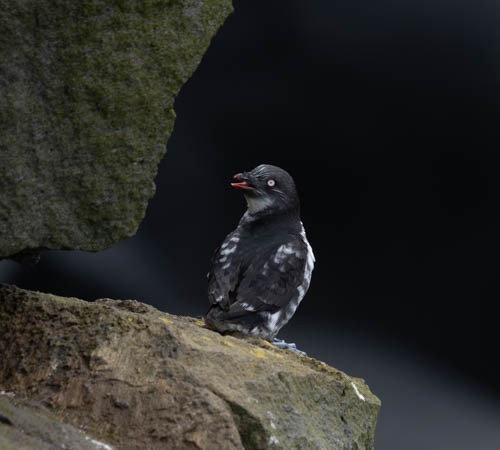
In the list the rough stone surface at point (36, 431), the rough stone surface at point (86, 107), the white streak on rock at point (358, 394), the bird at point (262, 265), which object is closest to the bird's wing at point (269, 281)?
the bird at point (262, 265)

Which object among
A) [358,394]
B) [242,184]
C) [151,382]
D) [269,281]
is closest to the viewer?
[151,382]

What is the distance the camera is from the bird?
5.30 meters

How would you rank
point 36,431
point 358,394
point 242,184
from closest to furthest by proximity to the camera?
point 36,431, point 358,394, point 242,184

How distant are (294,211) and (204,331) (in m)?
1.66

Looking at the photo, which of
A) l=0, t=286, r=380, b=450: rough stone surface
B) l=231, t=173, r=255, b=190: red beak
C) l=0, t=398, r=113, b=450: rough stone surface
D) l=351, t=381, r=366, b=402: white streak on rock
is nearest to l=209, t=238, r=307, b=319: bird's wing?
l=231, t=173, r=255, b=190: red beak

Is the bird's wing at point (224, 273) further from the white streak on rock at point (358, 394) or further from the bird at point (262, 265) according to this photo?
the white streak on rock at point (358, 394)

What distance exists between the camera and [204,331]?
4.39m

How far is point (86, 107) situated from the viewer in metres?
3.80

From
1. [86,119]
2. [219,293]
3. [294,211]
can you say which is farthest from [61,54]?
[294,211]

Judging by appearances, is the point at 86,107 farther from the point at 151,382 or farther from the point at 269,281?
the point at 269,281

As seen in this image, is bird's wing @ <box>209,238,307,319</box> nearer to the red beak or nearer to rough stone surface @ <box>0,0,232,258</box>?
the red beak

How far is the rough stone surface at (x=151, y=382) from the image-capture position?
369cm

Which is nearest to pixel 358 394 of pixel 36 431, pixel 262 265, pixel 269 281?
pixel 269 281

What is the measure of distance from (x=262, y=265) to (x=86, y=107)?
1.94 meters
